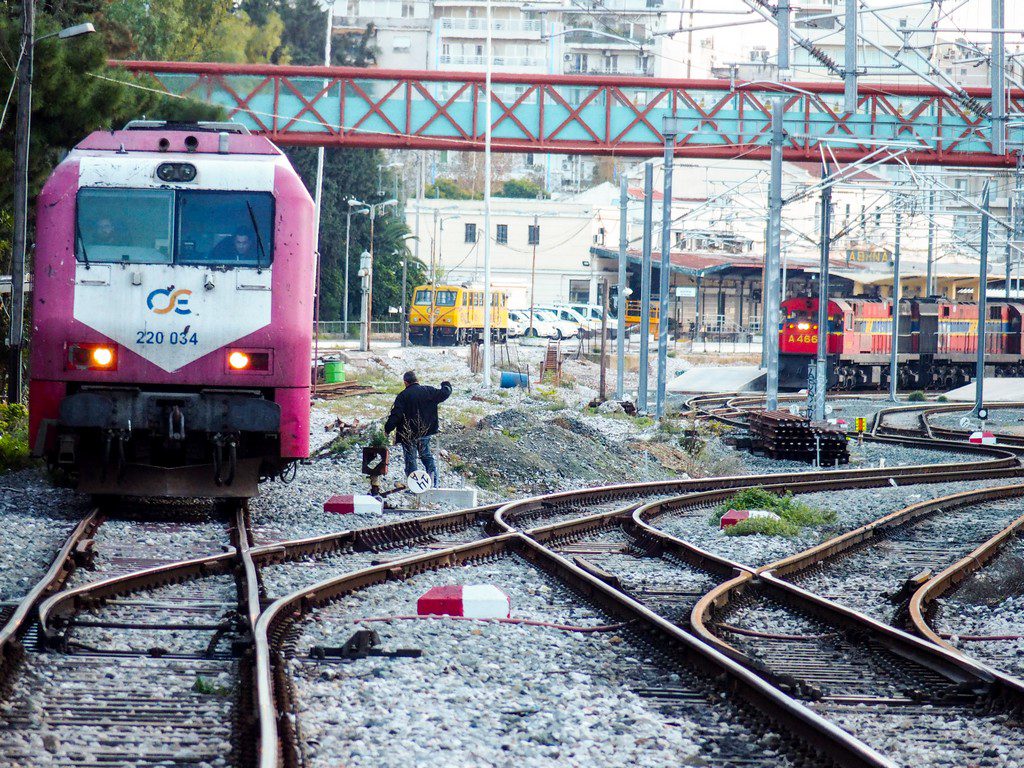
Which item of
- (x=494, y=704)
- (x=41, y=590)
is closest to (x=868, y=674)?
(x=494, y=704)

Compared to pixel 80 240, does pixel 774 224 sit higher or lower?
higher

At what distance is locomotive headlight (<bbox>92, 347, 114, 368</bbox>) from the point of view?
11.5m

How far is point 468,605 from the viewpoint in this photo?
8375 millimetres

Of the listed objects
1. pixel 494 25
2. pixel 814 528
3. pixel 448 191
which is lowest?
Result: pixel 814 528

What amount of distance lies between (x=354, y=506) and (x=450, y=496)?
1.73m

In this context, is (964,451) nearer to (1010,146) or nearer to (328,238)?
(1010,146)

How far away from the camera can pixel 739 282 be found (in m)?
72.1

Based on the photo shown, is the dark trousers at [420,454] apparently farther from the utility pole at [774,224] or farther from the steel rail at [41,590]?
the utility pole at [774,224]

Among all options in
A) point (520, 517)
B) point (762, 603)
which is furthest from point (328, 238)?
point (762, 603)

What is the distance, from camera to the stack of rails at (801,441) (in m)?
22.3

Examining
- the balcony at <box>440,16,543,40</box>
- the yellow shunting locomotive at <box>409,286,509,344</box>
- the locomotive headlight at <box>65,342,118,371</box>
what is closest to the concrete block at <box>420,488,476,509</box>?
the locomotive headlight at <box>65,342,118,371</box>

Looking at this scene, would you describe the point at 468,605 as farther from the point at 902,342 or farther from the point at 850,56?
the point at 902,342

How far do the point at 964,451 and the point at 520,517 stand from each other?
44.5 ft

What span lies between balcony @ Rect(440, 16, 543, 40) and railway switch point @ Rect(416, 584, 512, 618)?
3438 inches
